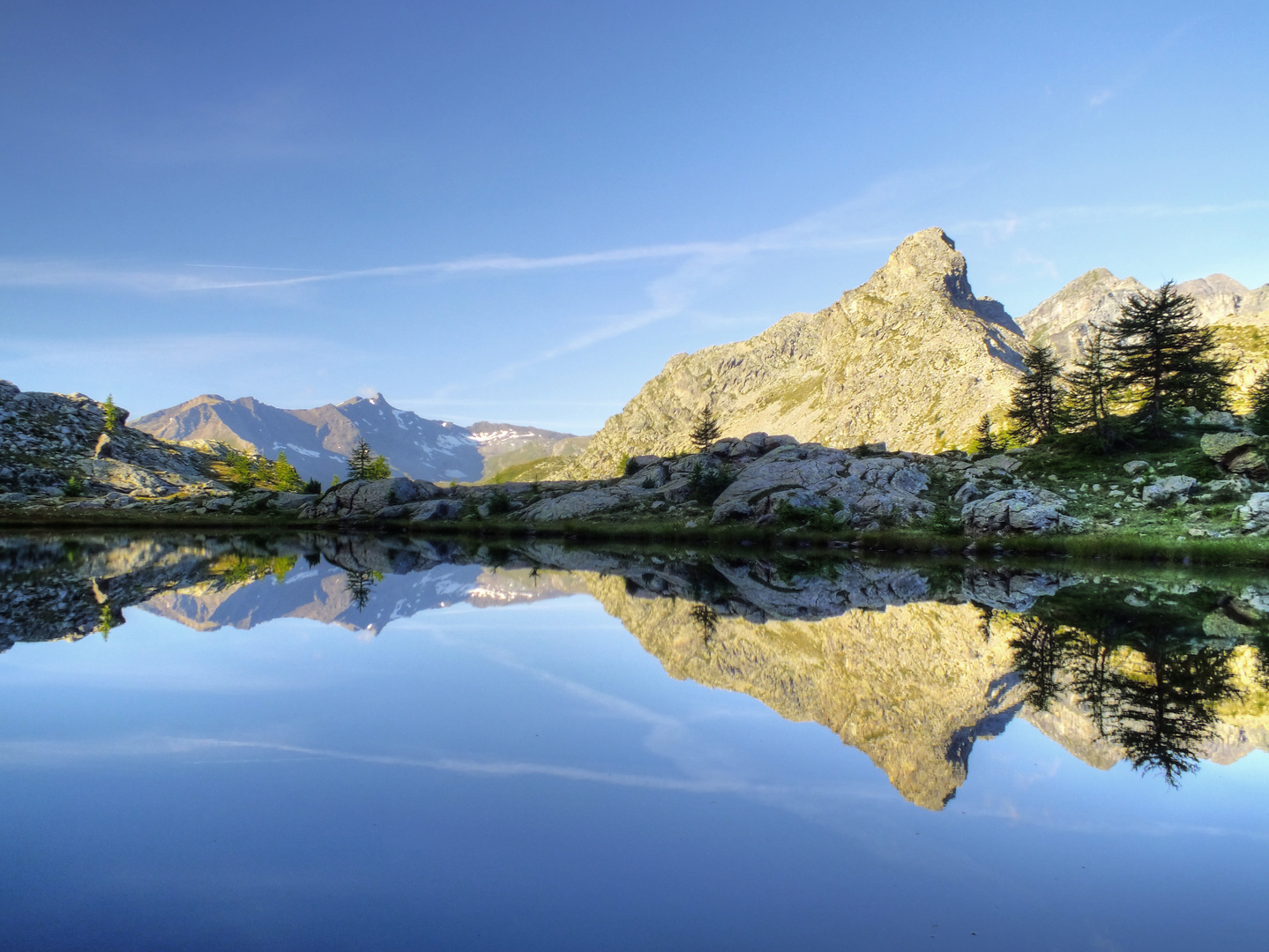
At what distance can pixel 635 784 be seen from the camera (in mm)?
8977

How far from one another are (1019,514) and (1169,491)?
421 inches

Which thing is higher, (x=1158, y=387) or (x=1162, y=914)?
(x=1158, y=387)

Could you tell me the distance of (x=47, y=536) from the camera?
62375mm

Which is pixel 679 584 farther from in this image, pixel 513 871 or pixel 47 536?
pixel 47 536

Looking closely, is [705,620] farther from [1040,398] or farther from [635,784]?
[1040,398]

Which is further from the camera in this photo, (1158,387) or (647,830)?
(1158,387)

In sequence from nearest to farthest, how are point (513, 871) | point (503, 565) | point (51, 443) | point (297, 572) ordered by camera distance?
1. point (513, 871)
2. point (297, 572)
3. point (503, 565)
4. point (51, 443)

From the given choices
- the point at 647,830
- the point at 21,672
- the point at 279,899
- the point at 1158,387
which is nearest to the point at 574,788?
the point at 647,830

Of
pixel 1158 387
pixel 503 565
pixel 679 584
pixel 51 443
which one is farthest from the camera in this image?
pixel 51 443

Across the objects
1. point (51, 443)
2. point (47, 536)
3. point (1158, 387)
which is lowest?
point (47, 536)

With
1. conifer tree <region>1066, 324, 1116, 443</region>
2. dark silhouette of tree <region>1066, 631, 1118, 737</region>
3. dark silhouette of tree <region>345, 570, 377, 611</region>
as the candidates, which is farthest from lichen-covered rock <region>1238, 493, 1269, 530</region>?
dark silhouette of tree <region>345, 570, 377, 611</region>

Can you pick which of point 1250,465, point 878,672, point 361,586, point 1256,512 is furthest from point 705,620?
point 1250,465

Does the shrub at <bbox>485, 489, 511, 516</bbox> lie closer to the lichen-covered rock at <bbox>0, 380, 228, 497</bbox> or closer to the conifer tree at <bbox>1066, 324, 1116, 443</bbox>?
the conifer tree at <bbox>1066, 324, 1116, 443</bbox>

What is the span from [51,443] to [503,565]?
121765 mm
